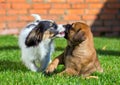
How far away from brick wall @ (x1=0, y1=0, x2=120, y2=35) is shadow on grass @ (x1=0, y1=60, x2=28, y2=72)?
187 inches

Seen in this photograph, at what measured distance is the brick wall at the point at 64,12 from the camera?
11.4m

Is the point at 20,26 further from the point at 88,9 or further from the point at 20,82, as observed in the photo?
the point at 20,82

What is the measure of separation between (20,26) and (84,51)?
6.24m

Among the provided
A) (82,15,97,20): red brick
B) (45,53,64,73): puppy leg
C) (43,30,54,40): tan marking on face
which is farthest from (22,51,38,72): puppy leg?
(82,15,97,20): red brick

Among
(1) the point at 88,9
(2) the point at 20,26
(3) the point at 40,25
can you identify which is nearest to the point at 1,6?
(2) the point at 20,26

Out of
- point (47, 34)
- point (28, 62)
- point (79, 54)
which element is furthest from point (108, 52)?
point (79, 54)

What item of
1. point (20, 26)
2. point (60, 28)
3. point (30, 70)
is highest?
point (60, 28)

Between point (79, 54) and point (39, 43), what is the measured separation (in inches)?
31.2

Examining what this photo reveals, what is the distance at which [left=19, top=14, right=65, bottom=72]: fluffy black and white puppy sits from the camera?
5926mm

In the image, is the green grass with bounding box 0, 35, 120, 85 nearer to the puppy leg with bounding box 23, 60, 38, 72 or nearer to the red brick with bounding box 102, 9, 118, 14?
the puppy leg with bounding box 23, 60, 38, 72

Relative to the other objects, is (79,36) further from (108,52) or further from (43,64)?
(108,52)

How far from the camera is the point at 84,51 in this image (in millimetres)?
5395

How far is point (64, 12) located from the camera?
11.7 metres

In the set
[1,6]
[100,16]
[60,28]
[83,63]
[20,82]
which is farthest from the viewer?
[100,16]
